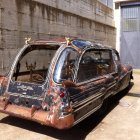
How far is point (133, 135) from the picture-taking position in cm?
532

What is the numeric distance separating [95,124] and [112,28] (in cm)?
1427

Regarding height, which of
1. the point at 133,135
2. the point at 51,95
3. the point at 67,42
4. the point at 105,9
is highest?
the point at 105,9

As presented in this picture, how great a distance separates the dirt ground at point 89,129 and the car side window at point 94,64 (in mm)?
1057

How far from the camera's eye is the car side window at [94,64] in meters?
5.54

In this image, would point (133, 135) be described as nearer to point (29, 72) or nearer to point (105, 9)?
point (29, 72)

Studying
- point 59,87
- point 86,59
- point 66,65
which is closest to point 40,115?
point 59,87

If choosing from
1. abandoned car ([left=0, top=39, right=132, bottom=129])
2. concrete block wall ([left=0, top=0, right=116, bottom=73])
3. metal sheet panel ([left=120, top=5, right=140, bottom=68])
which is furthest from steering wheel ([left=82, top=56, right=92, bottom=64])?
metal sheet panel ([left=120, top=5, right=140, bottom=68])

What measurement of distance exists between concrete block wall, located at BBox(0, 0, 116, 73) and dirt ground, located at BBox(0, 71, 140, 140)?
8.43 ft

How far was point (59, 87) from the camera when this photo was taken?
482cm

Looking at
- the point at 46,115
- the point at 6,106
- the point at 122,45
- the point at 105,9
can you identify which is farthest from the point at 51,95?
the point at 122,45

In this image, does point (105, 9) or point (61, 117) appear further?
point (105, 9)

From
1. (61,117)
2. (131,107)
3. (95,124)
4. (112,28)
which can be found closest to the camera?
(61,117)

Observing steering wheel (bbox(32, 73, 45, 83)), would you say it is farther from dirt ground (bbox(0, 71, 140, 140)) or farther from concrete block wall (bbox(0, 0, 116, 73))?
concrete block wall (bbox(0, 0, 116, 73))

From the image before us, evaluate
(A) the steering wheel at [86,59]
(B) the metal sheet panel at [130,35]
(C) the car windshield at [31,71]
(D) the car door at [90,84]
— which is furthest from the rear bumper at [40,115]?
(B) the metal sheet panel at [130,35]
